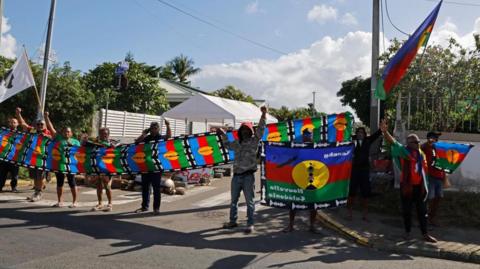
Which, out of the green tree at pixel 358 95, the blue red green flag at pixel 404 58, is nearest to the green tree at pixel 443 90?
the blue red green flag at pixel 404 58

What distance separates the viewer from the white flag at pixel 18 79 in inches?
464

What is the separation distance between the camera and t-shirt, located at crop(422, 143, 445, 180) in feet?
27.4

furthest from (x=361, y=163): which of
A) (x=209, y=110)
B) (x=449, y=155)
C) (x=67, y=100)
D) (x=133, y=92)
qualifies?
(x=133, y=92)

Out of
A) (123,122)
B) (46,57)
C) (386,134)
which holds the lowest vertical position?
(386,134)

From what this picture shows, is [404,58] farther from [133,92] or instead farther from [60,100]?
[133,92]

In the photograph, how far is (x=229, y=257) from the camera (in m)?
6.41

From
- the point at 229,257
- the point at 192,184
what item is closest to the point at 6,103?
the point at 192,184

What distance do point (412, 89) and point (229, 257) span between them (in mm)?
8234

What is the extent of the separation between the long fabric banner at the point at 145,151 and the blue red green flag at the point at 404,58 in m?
1.02

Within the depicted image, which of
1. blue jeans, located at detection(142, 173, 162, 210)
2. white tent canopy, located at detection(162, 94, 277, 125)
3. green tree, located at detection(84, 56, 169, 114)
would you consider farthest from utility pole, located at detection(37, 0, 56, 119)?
green tree, located at detection(84, 56, 169, 114)

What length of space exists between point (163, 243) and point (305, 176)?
2.77m

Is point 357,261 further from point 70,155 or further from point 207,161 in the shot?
point 70,155

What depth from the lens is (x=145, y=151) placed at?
31.5 ft

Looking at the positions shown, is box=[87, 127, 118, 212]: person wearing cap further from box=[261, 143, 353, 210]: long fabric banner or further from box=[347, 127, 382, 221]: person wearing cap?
box=[347, 127, 382, 221]: person wearing cap
